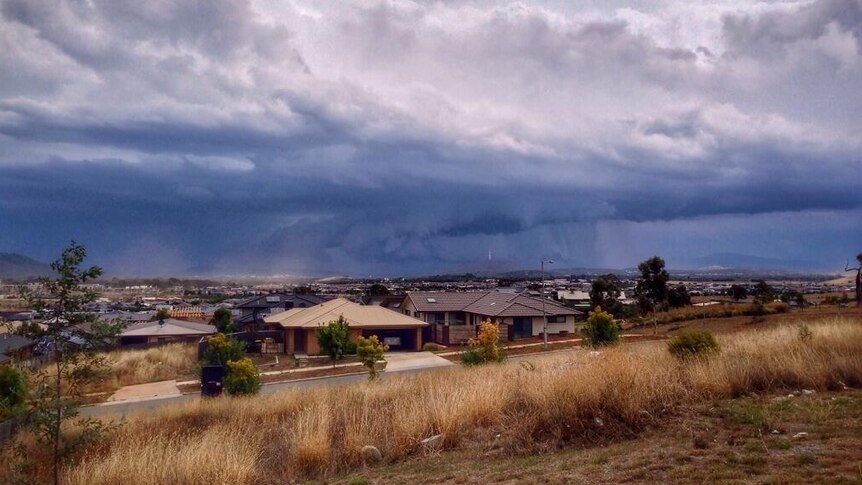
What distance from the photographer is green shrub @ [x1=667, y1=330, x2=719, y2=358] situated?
12453mm

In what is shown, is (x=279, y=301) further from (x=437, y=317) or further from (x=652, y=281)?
(x=652, y=281)

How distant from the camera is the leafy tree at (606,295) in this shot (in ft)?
197

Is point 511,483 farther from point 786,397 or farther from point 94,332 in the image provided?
point 94,332

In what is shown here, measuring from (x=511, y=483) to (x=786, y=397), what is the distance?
5.10 m

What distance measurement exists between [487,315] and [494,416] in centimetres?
4057

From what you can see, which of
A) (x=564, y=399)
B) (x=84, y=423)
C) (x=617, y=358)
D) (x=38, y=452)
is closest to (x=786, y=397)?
(x=617, y=358)

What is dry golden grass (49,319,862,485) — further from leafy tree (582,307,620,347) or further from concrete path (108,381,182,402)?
concrete path (108,381,182,402)

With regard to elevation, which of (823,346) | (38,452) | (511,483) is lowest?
(38,452)

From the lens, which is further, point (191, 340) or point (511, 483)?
point (191, 340)

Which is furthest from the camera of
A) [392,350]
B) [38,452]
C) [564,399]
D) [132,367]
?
[392,350]

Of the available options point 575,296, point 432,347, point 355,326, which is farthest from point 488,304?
point 575,296

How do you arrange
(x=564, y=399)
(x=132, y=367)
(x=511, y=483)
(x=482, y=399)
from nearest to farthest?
(x=511, y=483) < (x=564, y=399) < (x=482, y=399) < (x=132, y=367)

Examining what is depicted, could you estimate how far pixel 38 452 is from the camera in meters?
10.9

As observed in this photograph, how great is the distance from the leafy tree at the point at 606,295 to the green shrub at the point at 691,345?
45889 millimetres
